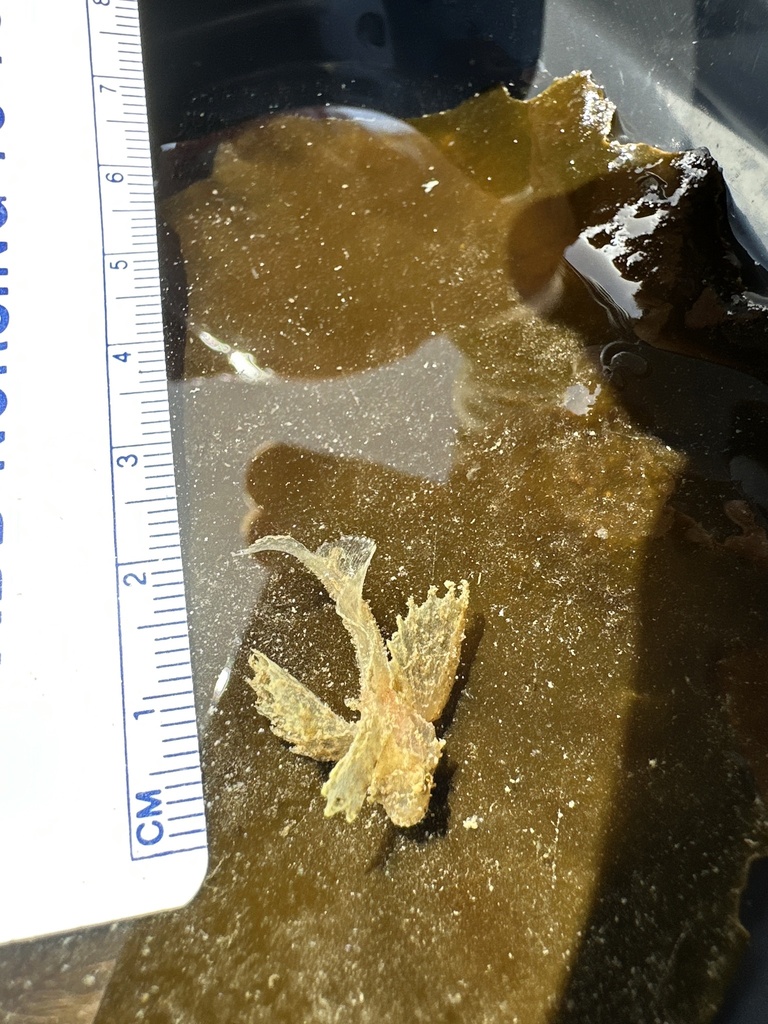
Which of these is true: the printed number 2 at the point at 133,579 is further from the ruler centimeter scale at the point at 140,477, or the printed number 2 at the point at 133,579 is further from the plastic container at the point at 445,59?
the plastic container at the point at 445,59

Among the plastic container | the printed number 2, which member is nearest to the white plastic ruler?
the printed number 2

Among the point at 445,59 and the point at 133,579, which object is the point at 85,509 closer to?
the point at 133,579

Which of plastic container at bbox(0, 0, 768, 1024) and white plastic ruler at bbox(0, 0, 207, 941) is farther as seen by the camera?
plastic container at bbox(0, 0, 768, 1024)

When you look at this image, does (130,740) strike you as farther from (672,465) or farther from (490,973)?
(672,465)

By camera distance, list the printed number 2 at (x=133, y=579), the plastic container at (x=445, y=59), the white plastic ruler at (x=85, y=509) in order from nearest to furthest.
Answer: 1. the white plastic ruler at (x=85, y=509)
2. the printed number 2 at (x=133, y=579)
3. the plastic container at (x=445, y=59)

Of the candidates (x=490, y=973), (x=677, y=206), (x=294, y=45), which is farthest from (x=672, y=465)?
(x=294, y=45)

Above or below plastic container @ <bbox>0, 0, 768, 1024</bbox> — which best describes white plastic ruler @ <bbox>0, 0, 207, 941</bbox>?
below

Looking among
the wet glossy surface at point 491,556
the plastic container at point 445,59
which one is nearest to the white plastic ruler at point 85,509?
the wet glossy surface at point 491,556

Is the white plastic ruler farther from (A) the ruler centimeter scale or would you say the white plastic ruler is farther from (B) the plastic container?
(B) the plastic container
